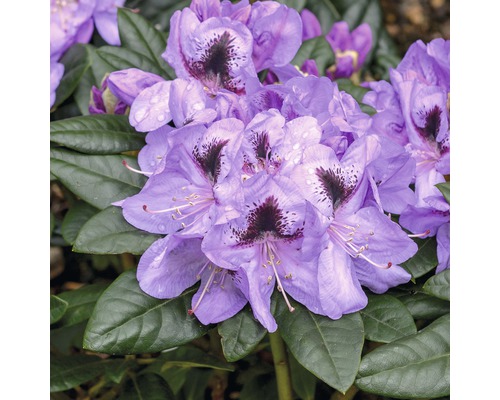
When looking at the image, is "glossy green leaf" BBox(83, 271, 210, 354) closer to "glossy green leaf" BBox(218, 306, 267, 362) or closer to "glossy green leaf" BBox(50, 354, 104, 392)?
"glossy green leaf" BBox(218, 306, 267, 362)

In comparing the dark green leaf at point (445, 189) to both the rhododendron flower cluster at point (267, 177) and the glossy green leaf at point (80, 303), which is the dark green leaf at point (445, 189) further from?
the glossy green leaf at point (80, 303)

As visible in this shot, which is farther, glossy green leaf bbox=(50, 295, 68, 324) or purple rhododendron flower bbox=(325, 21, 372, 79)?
purple rhododendron flower bbox=(325, 21, 372, 79)

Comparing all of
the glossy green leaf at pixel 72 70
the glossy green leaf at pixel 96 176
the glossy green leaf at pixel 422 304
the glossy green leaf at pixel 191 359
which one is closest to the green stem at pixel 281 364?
the glossy green leaf at pixel 191 359

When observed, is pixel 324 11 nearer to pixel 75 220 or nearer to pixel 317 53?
pixel 317 53

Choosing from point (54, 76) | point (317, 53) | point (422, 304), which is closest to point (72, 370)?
point (54, 76)

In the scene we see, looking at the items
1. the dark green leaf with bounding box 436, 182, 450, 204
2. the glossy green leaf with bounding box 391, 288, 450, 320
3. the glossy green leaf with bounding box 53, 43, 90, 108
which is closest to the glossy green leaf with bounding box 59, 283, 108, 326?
the glossy green leaf with bounding box 53, 43, 90, 108

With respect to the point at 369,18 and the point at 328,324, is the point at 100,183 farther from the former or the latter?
the point at 369,18

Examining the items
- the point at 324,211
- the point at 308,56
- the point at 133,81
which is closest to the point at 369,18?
the point at 308,56
